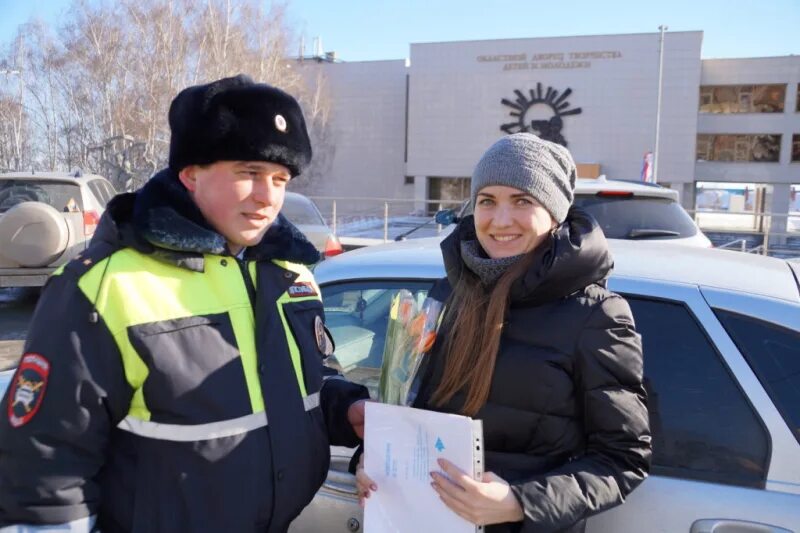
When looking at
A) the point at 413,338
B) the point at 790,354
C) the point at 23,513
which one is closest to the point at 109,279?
the point at 23,513

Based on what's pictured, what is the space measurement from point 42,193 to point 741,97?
114 feet

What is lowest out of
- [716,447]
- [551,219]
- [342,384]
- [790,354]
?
[716,447]

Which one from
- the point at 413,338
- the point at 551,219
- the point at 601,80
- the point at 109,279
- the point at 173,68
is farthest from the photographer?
the point at 601,80

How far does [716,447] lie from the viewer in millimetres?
1875

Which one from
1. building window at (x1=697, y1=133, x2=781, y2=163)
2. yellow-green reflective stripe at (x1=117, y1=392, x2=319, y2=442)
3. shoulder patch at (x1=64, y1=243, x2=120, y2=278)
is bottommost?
yellow-green reflective stripe at (x1=117, y1=392, x2=319, y2=442)

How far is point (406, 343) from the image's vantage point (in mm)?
1605

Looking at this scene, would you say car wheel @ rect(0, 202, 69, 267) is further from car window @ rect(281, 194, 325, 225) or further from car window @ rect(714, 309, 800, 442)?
car window @ rect(714, 309, 800, 442)

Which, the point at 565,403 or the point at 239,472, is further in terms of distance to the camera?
the point at 565,403

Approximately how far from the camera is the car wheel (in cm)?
736

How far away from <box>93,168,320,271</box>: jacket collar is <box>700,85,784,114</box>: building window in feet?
122

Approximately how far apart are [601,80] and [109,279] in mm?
33397

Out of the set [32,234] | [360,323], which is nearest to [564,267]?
[360,323]

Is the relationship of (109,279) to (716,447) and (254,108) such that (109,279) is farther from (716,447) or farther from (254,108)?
(716,447)

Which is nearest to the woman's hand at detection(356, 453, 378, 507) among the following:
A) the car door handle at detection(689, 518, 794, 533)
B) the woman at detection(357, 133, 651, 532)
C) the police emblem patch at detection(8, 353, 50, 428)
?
the woman at detection(357, 133, 651, 532)
